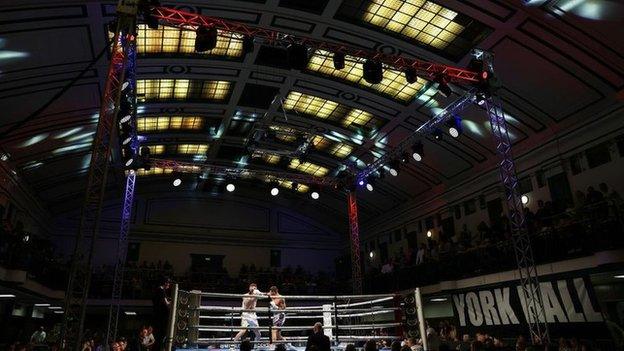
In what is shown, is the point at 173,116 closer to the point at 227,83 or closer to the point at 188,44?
the point at 227,83

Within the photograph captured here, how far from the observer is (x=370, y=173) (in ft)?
54.4

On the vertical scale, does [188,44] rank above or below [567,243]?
above

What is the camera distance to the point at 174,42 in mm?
12273

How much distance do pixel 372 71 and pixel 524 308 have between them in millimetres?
8368

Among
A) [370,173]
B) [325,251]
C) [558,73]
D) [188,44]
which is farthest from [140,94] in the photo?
[325,251]

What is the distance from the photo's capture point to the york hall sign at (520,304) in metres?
11.4

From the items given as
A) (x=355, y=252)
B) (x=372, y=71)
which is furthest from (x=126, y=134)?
(x=355, y=252)

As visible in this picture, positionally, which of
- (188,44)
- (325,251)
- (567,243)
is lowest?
(567,243)

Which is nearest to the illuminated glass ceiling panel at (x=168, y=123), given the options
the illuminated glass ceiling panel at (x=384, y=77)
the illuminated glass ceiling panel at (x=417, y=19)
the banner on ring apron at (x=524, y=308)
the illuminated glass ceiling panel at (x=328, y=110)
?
the illuminated glass ceiling panel at (x=328, y=110)

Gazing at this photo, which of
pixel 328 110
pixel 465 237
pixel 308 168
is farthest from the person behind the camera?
pixel 308 168

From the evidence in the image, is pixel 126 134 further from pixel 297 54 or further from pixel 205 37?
pixel 297 54

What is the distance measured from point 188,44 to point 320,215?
51.2 ft

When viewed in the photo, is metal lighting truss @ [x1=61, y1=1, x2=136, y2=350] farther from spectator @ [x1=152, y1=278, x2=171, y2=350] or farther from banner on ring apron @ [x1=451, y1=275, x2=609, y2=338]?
banner on ring apron @ [x1=451, y1=275, x2=609, y2=338]

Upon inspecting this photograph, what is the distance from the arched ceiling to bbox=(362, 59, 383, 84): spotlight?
1.77m
